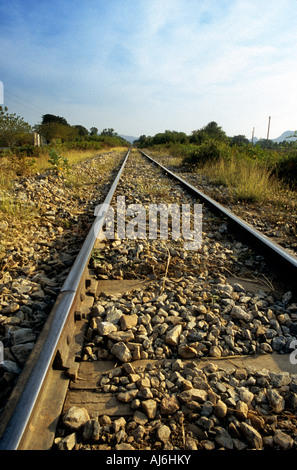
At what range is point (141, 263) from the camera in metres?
2.65

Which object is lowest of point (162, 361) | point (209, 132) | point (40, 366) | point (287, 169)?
point (162, 361)

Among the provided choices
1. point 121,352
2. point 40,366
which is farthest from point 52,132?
point 40,366

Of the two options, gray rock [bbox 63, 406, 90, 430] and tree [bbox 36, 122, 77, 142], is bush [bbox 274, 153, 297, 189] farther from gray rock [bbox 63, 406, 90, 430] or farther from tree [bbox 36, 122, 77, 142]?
tree [bbox 36, 122, 77, 142]

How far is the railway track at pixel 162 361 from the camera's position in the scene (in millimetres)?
1150

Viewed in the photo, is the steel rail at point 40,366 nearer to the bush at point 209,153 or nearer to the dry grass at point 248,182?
the dry grass at point 248,182

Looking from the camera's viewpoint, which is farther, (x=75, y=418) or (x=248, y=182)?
(x=248, y=182)

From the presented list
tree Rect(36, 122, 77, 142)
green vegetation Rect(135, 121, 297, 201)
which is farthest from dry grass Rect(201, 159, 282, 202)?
tree Rect(36, 122, 77, 142)

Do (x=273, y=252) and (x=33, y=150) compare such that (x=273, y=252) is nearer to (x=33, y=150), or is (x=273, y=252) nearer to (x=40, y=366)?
(x=40, y=366)

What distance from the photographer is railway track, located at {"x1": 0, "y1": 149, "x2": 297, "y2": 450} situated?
45.3 inches

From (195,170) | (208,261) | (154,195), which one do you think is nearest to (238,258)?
(208,261)

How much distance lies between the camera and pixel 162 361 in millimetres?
1582

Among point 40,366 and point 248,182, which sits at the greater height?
point 248,182

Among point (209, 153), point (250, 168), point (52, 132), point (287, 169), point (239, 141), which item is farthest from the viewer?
point (52, 132)

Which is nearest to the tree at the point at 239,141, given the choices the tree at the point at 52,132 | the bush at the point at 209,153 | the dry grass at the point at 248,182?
the bush at the point at 209,153
